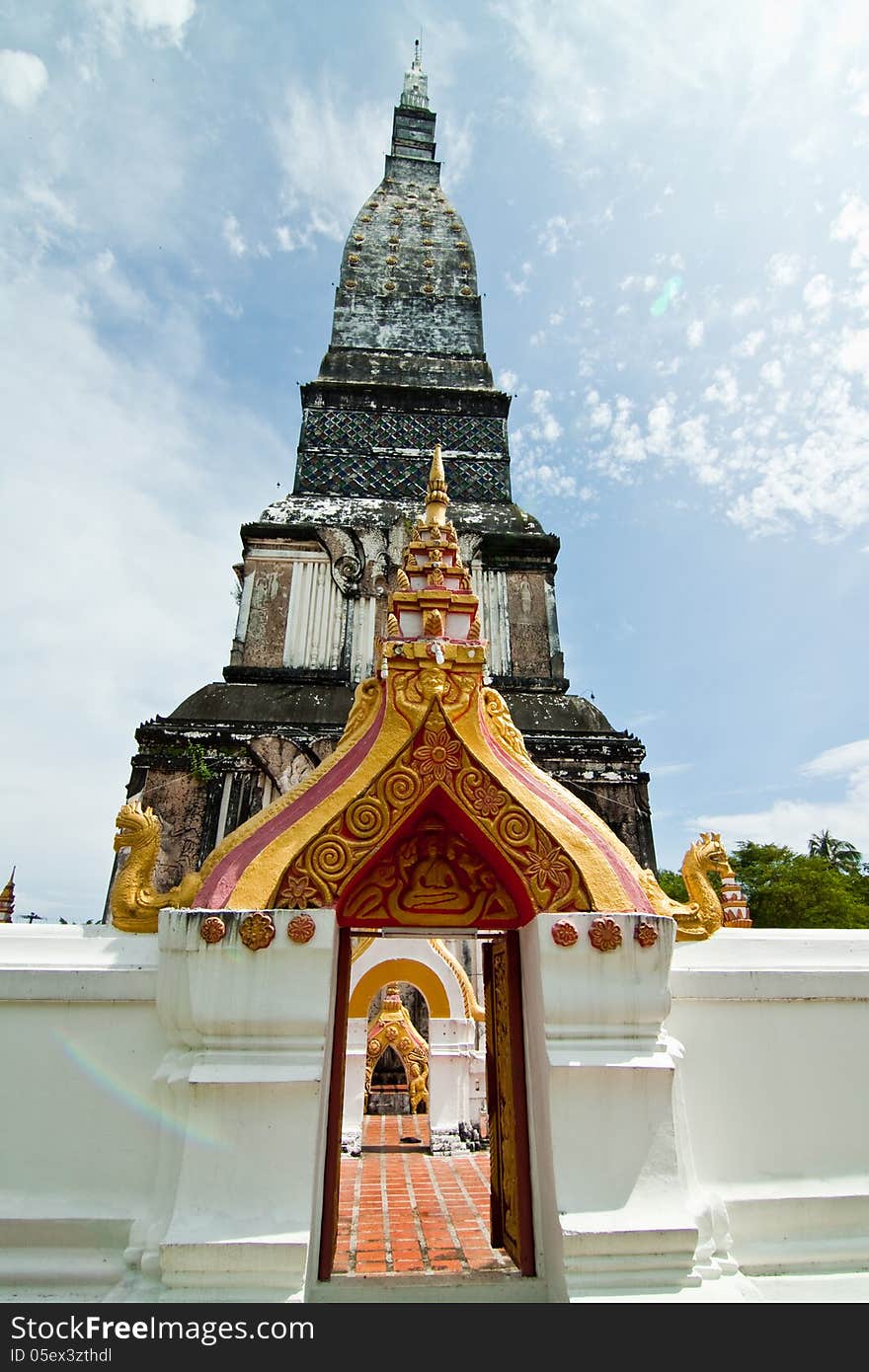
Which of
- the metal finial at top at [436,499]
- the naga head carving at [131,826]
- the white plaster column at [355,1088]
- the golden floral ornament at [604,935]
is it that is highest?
the metal finial at top at [436,499]

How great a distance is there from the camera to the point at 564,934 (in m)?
3.41

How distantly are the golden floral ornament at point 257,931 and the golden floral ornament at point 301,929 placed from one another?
0.08 meters

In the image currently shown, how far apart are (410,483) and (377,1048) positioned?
11.9 meters

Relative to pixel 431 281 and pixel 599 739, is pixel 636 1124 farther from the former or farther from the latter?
pixel 431 281

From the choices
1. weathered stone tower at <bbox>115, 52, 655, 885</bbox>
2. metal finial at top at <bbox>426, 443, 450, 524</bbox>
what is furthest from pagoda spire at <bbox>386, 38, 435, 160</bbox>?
metal finial at top at <bbox>426, 443, 450, 524</bbox>

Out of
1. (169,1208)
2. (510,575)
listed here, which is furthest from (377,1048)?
(169,1208)

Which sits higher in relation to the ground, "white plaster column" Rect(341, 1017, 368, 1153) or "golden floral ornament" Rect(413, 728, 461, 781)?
"golden floral ornament" Rect(413, 728, 461, 781)

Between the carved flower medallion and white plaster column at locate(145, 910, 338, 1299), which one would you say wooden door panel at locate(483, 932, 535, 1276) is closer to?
the carved flower medallion

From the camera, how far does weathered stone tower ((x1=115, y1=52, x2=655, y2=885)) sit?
12.1m

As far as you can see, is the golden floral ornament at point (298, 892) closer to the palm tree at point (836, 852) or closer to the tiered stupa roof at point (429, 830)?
the tiered stupa roof at point (429, 830)

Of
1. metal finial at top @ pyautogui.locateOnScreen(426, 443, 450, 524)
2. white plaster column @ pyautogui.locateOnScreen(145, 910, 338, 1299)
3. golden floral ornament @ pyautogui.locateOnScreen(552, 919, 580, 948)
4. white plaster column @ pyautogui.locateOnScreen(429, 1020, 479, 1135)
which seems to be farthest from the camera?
white plaster column @ pyautogui.locateOnScreen(429, 1020, 479, 1135)

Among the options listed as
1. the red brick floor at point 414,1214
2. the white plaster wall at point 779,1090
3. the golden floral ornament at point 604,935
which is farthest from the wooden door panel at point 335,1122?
the white plaster wall at point 779,1090

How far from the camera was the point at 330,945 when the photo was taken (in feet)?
11.0

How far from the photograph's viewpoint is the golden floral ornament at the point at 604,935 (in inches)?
134
